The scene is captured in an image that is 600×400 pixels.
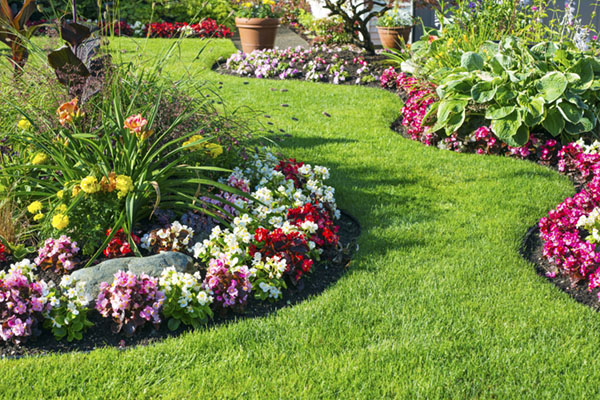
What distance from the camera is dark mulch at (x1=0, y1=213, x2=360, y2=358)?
3.00 metres

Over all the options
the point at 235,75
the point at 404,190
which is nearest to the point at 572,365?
the point at 404,190

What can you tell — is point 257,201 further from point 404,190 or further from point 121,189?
point 404,190

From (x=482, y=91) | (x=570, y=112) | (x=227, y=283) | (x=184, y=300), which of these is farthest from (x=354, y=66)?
(x=184, y=300)

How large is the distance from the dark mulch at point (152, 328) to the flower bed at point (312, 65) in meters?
5.44

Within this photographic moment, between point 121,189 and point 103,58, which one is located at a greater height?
point 103,58

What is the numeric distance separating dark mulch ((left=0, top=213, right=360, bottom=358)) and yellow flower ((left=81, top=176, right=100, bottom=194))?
66 centimetres

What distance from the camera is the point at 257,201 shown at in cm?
364

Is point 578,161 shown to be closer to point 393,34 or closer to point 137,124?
point 137,124

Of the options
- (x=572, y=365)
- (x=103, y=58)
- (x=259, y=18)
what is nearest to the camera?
(x=572, y=365)

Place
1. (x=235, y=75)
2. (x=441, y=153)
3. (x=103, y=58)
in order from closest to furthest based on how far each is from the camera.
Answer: (x=103, y=58) → (x=441, y=153) → (x=235, y=75)

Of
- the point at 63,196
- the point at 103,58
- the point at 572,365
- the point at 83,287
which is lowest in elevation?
the point at 572,365

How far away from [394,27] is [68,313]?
9.58m

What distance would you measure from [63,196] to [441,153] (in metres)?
3.57

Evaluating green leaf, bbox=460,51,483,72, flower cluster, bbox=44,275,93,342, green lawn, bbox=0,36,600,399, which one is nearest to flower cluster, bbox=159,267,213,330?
green lawn, bbox=0,36,600,399
